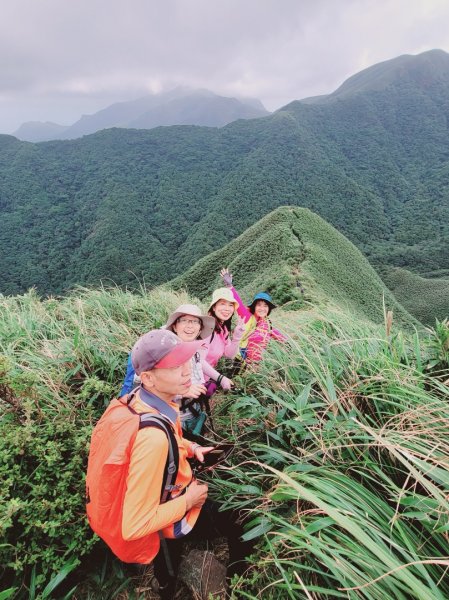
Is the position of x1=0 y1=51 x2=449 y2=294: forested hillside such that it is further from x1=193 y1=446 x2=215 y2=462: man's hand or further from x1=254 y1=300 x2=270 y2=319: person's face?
x1=193 y1=446 x2=215 y2=462: man's hand

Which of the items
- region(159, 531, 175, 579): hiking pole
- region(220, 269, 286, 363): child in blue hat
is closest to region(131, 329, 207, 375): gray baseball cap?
region(159, 531, 175, 579): hiking pole

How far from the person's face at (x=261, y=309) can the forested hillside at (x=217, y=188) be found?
167 ft

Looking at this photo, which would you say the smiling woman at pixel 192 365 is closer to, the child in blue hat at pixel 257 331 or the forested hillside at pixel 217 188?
the child in blue hat at pixel 257 331

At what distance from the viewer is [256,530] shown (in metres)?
1.77

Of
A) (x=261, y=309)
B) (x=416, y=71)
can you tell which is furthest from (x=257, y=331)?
(x=416, y=71)

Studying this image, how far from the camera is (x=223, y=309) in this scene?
383 centimetres

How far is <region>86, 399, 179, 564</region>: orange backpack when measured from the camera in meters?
1.55

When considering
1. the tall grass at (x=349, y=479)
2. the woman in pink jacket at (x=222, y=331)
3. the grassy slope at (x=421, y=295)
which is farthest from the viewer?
the grassy slope at (x=421, y=295)

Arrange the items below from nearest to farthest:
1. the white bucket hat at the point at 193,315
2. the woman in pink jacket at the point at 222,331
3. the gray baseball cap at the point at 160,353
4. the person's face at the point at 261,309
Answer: the gray baseball cap at the point at 160,353
the white bucket hat at the point at 193,315
the woman in pink jacket at the point at 222,331
the person's face at the point at 261,309

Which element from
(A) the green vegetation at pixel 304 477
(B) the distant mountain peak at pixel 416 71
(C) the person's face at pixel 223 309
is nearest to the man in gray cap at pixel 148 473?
(A) the green vegetation at pixel 304 477

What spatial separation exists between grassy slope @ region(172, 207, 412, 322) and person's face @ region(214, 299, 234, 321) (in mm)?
9281

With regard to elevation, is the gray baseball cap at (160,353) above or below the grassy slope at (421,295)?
above

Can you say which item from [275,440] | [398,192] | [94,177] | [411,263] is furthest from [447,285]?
[94,177]

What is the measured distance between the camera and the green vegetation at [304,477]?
139cm
